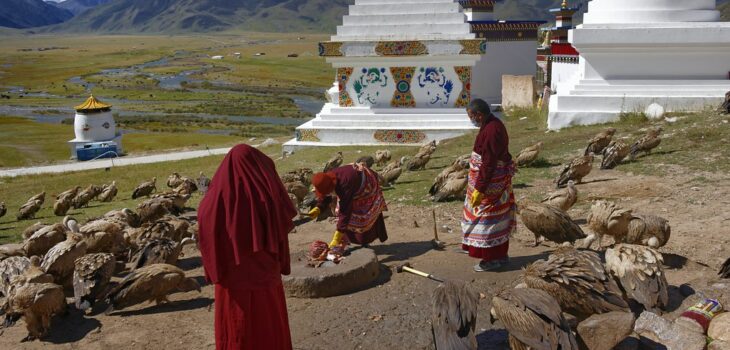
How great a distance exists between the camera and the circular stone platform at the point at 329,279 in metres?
6.46

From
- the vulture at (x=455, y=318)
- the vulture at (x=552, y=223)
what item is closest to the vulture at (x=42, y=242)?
the vulture at (x=455, y=318)

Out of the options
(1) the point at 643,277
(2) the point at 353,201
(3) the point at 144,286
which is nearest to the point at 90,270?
(3) the point at 144,286

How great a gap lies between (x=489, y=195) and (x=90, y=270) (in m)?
4.20

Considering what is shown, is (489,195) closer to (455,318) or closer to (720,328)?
(455,318)

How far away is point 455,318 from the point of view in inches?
187

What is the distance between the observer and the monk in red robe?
4.37 metres

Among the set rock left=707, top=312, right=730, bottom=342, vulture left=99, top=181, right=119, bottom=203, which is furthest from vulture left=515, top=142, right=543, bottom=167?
vulture left=99, top=181, right=119, bottom=203

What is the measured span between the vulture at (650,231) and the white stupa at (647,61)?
285 inches

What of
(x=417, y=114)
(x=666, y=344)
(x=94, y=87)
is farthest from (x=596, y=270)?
(x=94, y=87)

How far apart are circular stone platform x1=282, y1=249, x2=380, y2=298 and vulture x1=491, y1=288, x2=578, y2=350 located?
1.93 m

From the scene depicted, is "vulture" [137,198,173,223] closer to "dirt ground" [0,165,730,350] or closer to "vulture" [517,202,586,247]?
"dirt ground" [0,165,730,350]

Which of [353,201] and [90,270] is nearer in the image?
[90,270]

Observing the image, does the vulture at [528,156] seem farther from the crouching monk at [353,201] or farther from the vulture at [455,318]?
the vulture at [455,318]

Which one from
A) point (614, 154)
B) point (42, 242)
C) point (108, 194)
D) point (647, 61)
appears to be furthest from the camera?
point (108, 194)
